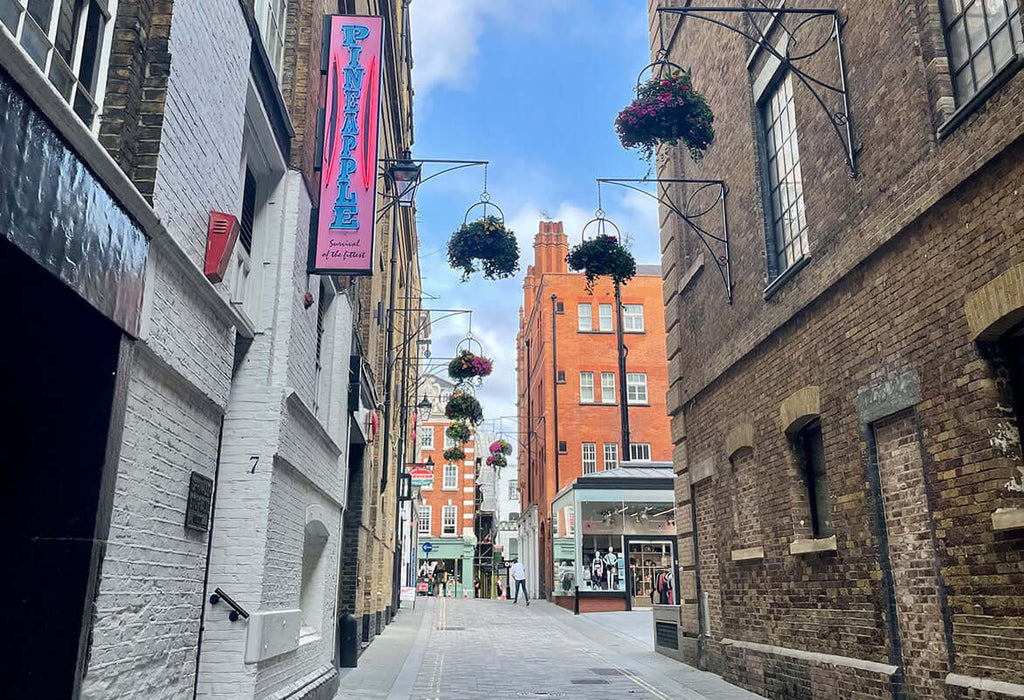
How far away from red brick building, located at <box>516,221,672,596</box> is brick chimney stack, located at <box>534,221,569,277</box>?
302cm

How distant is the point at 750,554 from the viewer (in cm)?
1173

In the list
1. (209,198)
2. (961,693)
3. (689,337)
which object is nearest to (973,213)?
(961,693)

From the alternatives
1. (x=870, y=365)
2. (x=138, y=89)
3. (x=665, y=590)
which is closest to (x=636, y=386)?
(x=665, y=590)

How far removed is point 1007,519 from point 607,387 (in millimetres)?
37133

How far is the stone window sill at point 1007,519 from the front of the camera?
605 cm

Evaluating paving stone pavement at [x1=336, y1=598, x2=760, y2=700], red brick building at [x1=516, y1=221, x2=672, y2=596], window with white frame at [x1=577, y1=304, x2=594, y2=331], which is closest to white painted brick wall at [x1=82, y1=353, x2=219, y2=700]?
paving stone pavement at [x1=336, y1=598, x2=760, y2=700]

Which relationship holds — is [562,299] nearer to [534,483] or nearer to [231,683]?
[534,483]

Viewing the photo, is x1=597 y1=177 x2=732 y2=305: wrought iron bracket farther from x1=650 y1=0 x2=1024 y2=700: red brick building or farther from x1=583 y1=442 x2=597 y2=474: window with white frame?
x1=583 y1=442 x2=597 y2=474: window with white frame

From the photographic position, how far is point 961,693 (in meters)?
6.87

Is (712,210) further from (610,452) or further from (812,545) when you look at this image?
(610,452)

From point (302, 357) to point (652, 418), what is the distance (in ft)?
115

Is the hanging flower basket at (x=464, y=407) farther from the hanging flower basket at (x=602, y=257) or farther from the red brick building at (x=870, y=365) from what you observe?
the hanging flower basket at (x=602, y=257)

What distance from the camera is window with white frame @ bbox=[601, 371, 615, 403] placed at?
43062 mm

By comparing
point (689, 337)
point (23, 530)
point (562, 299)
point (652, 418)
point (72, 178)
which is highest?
point (562, 299)
